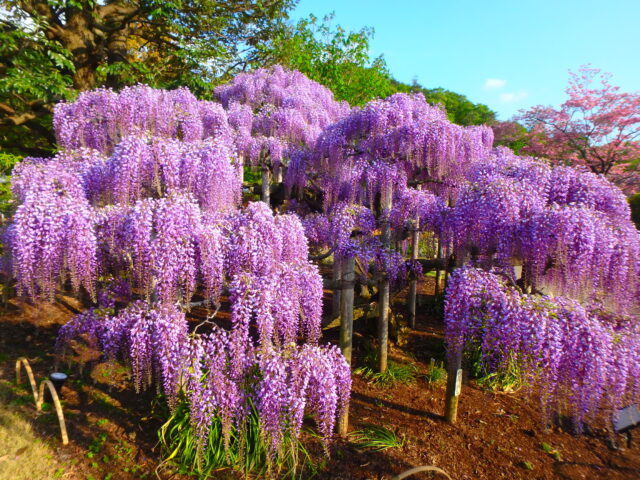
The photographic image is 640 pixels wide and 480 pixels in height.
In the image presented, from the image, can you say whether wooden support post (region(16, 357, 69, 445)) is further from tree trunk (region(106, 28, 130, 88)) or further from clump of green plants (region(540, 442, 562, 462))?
tree trunk (region(106, 28, 130, 88))

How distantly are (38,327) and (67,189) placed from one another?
5359 millimetres

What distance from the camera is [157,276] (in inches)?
150

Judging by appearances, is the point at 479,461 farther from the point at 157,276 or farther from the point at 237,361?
the point at 157,276

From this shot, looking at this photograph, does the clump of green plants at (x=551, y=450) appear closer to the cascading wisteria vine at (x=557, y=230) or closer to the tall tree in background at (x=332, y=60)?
the cascading wisteria vine at (x=557, y=230)

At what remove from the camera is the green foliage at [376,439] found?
469 cm

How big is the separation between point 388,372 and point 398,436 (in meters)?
1.56

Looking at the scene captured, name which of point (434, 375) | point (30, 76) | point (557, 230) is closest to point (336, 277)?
point (434, 375)

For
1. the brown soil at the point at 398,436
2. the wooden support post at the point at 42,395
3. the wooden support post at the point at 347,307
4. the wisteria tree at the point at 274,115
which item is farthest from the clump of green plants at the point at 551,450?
the wisteria tree at the point at 274,115

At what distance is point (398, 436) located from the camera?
4961mm

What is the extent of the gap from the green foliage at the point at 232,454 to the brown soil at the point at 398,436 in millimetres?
240

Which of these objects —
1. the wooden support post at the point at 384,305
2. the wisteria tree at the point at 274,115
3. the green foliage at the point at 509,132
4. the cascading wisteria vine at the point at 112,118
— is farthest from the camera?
the green foliage at the point at 509,132

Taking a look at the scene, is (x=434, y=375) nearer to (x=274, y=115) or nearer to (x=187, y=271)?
(x=187, y=271)

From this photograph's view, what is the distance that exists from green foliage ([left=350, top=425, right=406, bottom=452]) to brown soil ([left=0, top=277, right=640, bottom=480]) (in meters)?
0.08

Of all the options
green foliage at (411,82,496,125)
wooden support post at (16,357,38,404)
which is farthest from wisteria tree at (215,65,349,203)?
green foliage at (411,82,496,125)
